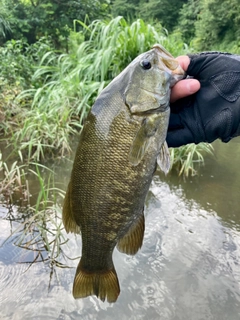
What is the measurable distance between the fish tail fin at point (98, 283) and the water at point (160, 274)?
0.69m

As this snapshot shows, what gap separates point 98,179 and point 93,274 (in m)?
0.58

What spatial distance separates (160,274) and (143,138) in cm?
162

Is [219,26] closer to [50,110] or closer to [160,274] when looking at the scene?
[50,110]

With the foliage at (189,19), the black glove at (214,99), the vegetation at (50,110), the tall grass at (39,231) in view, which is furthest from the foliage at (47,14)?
the foliage at (189,19)

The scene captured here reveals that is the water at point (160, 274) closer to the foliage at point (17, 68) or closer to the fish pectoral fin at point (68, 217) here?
the fish pectoral fin at point (68, 217)

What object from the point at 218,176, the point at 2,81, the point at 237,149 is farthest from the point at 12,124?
the point at 237,149

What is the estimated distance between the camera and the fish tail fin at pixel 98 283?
1.78 metres

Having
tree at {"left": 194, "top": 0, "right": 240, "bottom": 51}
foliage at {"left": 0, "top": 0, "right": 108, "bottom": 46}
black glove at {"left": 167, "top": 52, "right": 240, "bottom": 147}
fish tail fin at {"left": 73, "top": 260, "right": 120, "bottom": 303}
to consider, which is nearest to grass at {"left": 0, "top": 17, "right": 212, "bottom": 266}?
fish tail fin at {"left": 73, "top": 260, "right": 120, "bottom": 303}

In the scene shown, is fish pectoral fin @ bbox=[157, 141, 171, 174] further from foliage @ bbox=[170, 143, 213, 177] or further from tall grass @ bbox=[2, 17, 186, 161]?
tall grass @ bbox=[2, 17, 186, 161]

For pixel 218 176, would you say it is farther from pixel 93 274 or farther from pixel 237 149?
pixel 93 274

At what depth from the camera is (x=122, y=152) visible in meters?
1.49

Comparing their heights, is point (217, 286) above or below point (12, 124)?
below

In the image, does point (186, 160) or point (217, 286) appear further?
point (186, 160)

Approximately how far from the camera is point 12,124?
5.27 m
